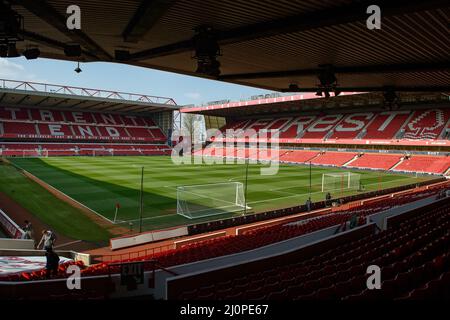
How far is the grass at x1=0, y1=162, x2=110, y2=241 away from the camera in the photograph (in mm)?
17250

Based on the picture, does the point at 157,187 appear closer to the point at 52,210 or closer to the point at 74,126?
the point at 52,210

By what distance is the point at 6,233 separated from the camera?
54.2 ft

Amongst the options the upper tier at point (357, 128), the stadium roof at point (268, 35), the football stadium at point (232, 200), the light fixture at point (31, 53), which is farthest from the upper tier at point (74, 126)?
the light fixture at point (31, 53)

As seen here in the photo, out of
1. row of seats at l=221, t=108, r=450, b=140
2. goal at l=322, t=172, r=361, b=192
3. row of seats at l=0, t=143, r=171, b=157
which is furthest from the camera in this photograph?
row of seats at l=0, t=143, r=171, b=157

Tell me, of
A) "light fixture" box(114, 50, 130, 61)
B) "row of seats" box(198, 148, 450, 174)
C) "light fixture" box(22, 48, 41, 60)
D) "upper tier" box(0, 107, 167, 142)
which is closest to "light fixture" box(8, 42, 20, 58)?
"light fixture" box(22, 48, 41, 60)

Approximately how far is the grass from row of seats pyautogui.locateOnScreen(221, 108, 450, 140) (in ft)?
141

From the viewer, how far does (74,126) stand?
66.1m

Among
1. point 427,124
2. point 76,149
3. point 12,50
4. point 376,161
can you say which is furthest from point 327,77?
point 76,149

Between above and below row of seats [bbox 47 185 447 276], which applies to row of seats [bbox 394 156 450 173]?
above

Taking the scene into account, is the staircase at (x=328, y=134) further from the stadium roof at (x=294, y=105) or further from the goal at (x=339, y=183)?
the goal at (x=339, y=183)

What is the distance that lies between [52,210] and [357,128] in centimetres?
4691

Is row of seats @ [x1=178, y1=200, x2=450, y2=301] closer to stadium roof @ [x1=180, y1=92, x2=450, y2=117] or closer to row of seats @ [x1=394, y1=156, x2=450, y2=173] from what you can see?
stadium roof @ [x1=180, y1=92, x2=450, y2=117]
